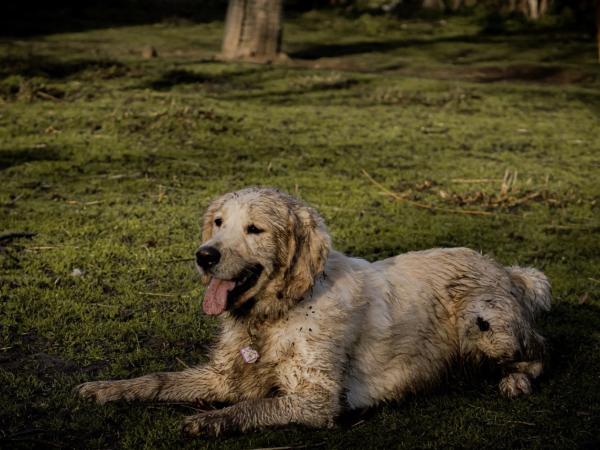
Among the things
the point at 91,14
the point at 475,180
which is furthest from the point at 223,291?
the point at 91,14

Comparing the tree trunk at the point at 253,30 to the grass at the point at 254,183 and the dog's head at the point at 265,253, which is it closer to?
the grass at the point at 254,183

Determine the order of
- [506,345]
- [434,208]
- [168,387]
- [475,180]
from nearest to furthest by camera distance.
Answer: [168,387] → [506,345] → [434,208] → [475,180]

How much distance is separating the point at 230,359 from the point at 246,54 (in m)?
17.5

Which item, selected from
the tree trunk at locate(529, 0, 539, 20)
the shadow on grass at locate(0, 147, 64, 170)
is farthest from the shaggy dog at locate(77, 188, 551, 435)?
the tree trunk at locate(529, 0, 539, 20)

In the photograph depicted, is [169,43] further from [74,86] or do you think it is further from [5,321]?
[5,321]

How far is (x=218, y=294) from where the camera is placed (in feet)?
16.4

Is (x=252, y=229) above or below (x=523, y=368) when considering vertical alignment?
above

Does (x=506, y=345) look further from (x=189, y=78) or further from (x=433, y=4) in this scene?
(x=433, y=4)

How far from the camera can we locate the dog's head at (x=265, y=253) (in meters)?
5.00

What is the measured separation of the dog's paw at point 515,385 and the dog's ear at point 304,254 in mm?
1493

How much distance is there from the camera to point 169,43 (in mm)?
26641

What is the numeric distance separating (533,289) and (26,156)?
8.24m

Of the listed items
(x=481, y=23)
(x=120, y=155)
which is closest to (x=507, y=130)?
(x=120, y=155)

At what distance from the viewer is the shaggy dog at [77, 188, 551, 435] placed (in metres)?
4.89
